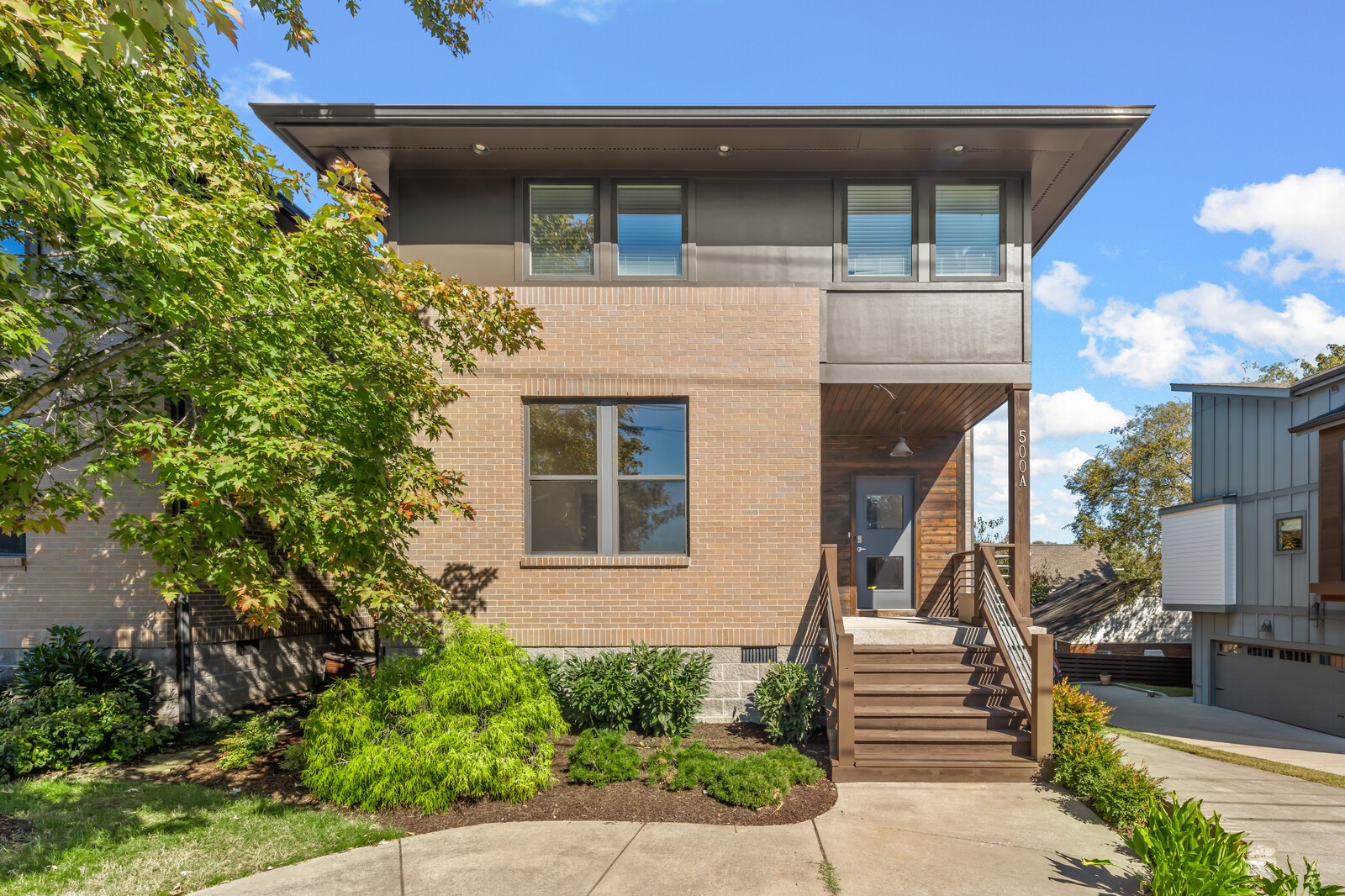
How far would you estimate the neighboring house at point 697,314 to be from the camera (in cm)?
876

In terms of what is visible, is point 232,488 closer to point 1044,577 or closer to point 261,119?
point 261,119

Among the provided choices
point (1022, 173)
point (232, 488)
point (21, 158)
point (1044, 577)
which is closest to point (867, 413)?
point (1022, 173)

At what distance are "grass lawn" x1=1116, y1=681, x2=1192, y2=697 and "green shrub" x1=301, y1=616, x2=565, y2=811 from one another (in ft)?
68.2

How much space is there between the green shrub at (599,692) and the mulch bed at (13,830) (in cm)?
453

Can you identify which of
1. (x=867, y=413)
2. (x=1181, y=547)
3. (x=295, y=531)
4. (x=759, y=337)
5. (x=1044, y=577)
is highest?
(x=759, y=337)

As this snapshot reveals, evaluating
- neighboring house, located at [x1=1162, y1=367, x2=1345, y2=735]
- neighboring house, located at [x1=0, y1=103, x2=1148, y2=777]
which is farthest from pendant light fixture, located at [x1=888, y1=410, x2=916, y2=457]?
neighboring house, located at [x1=1162, y1=367, x2=1345, y2=735]

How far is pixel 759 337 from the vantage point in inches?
357

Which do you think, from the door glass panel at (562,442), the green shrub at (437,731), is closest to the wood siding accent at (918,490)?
the door glass panel at (562,442)

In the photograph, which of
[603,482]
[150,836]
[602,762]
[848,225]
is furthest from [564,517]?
[848,225]

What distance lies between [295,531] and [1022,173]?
8831 mm

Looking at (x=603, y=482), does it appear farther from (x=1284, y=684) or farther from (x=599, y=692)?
(x=1284, y=684)

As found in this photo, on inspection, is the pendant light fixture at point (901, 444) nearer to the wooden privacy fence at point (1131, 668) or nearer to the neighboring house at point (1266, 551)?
the neighboring house at point (1266, 551)

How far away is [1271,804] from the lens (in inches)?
269

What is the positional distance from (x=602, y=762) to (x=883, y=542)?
6.97m
